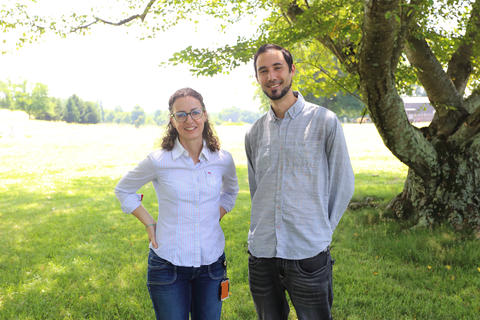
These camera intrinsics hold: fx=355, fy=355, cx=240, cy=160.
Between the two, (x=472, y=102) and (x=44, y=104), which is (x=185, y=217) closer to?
(x=472, y=102)

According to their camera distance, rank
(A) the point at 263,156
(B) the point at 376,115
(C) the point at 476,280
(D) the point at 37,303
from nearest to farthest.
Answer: (A) the point at 263,156 < (D) the point at 37,303 < (C) the point at 476,280 < (B) the point at 376,115

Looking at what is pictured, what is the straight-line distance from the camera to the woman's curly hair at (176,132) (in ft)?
8.61

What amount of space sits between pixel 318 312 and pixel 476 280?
3484 millimetres

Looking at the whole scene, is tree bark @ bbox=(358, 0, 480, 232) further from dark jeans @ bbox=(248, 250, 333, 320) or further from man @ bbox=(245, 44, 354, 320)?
dark jeans @ bbox=(248, 250, 333, 320)

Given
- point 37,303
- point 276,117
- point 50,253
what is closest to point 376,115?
point 276,117

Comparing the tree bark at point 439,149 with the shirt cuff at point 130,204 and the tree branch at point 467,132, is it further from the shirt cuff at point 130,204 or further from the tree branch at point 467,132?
the shirt cuff at point 130,204

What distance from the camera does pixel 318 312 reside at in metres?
2.42

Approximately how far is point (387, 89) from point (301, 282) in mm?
3550

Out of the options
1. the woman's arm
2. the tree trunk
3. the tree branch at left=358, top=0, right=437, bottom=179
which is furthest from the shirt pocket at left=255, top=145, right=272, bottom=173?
the tree trunk

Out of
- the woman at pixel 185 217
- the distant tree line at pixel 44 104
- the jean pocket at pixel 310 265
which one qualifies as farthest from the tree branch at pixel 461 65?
the distant tree line at pixel 44 104

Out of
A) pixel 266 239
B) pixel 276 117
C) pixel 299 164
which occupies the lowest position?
pixel 266 239

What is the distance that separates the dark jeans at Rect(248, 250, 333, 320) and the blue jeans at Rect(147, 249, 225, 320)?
12.8 inches

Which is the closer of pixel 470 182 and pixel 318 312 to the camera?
pixel 318 312

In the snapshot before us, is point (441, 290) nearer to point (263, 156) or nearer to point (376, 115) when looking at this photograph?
point (376, 115)
